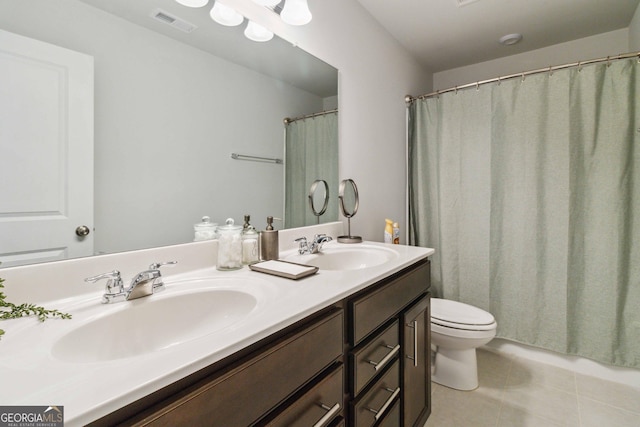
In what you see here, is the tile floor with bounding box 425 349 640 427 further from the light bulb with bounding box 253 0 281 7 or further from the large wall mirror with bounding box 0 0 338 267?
the light bulb with bounding box 253 0 281 7

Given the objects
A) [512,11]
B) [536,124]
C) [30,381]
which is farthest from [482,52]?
[30,381]

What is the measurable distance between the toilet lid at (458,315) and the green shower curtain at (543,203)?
380mm

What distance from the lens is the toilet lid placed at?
1.67 meters

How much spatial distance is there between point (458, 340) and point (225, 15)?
6.26 feet

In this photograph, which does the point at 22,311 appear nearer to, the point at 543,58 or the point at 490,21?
the point at 490,21

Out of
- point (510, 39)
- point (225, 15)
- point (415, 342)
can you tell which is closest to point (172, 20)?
point (225, 15)

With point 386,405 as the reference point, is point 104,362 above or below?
above

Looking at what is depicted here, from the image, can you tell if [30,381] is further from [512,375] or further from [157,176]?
[512,375]

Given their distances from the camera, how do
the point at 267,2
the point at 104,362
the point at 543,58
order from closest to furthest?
the point at 104,362 → the point at 267,2 → the point at 543,58

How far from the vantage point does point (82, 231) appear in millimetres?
817

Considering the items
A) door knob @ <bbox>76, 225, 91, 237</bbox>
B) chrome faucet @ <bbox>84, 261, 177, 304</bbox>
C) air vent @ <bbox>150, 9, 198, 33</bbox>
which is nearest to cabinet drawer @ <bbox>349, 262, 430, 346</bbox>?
chrome faucet @ <bbox>84, 261, 177, 304</bbox>

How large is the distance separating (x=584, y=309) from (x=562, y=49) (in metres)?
1.95

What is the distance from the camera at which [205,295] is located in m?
0.84

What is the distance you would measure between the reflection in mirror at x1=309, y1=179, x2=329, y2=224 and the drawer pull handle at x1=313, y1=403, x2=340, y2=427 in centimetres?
96
